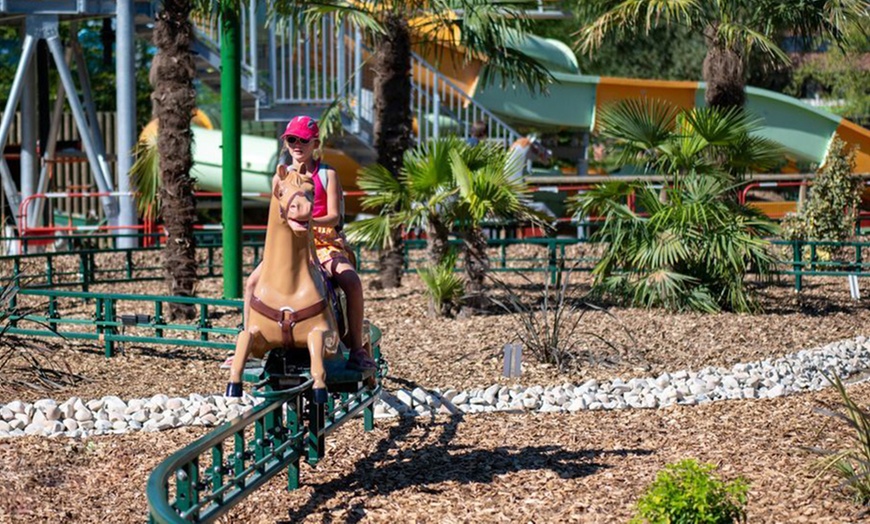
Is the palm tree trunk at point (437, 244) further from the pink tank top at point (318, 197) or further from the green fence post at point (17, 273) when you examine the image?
the pink tank top at point (318, 197)

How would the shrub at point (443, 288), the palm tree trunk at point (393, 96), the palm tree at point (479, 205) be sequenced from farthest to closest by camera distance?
the palm tree trunk at point (393, 96)
the shrub at point (443, 288)
the palm tree at point (479, 205)

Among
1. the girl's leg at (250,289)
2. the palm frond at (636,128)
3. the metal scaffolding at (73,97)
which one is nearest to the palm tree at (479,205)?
the palm frond at (636,128)

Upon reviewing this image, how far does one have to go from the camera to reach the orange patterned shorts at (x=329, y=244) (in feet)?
23.0

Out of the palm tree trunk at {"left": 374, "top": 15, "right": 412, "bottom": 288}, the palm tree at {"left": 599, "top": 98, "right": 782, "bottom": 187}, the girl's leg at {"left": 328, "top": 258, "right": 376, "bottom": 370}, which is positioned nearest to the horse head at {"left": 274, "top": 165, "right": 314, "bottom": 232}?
the girl's leg at {"left": 328, "top": 258, "right": 376, "bottom": 370}

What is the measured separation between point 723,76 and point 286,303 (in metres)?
10.2

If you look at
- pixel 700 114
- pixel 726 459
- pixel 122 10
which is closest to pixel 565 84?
pixel 122 10

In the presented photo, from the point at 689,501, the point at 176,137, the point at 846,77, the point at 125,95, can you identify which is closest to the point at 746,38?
the point at 176,137

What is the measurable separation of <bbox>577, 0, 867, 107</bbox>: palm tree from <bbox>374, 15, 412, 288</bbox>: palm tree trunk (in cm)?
221

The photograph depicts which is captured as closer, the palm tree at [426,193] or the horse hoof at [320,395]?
the horse hoof at [320,395]

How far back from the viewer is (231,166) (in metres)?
13.5

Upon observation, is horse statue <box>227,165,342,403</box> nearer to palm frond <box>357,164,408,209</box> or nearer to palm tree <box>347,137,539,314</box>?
palm tree <box>347,137,539,314</box>

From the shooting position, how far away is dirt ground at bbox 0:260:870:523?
678cm

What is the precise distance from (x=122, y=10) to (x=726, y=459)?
1386cm

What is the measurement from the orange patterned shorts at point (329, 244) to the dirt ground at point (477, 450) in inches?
52.0
